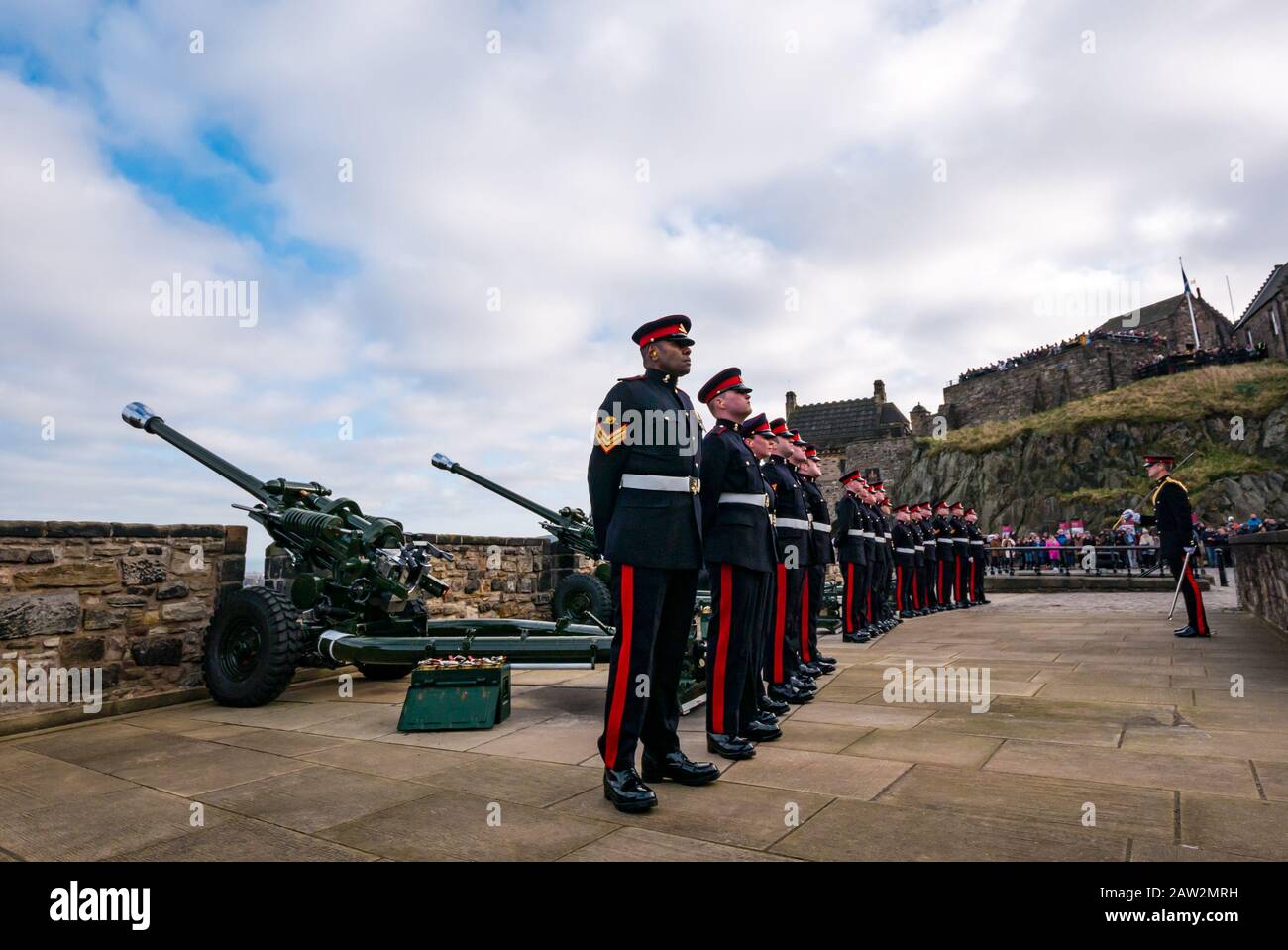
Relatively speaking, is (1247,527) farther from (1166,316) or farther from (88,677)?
(1166,316)

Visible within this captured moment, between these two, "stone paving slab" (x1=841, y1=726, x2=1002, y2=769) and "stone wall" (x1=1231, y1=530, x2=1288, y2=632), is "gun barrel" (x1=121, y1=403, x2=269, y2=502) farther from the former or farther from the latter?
"stone wall" (x1=1231, y1=530, x2=1288, y2=632)

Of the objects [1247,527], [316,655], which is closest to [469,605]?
[316,655]

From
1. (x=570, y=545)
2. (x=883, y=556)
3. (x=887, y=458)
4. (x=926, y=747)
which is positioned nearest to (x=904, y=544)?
(x=883, y=556)

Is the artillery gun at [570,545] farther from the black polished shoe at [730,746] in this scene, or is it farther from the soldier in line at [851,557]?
the black polished shoe at [730,746]

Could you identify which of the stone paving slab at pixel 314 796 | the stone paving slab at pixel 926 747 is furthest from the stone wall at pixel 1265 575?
the stone paving slab at pixel 314 796

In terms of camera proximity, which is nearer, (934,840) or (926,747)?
(934,840)

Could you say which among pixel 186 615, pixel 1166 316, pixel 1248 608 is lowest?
pixel 1248 608

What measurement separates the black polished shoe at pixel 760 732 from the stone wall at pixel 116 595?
4215mm

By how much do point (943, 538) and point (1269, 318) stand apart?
139 ft

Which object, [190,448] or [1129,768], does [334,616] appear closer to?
[190,448]

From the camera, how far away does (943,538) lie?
43.2 feet

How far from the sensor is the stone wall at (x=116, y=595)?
15.2 feet

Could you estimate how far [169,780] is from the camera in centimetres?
334
